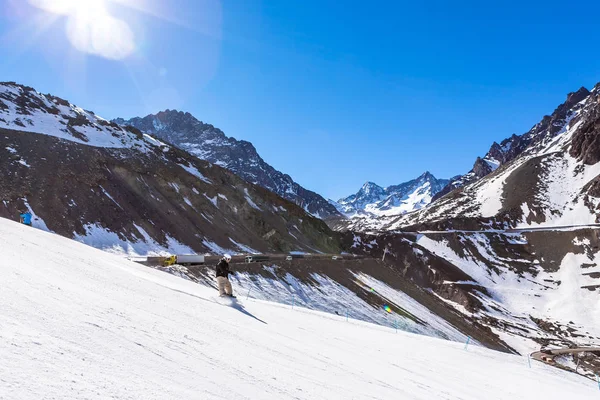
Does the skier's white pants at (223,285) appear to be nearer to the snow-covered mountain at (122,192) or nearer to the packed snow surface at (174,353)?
the packed snow surface at (174,353)

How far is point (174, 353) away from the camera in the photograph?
6062mm

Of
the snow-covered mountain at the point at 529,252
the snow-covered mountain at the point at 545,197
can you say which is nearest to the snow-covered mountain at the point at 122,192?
the snow-covered mountain at the point at 529,252

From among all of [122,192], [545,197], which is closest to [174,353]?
[122,192]

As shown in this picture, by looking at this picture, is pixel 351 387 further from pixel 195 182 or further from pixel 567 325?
pixel 567 325

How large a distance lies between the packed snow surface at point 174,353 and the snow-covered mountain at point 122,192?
139 feet

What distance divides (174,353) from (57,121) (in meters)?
87.4

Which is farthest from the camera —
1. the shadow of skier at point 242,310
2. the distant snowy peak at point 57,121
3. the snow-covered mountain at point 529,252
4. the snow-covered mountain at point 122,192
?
the snow-covered mountain at point 529,252

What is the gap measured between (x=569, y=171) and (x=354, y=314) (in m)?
188

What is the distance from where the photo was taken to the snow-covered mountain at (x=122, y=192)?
169ft

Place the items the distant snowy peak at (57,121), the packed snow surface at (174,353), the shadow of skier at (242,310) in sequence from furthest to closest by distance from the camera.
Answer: the distant snowy peak at (57,121), the shadow of skier at (242,310), the packed snow surface at (174,353)

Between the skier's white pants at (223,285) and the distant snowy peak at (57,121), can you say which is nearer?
the skier's white pants at (223,285)

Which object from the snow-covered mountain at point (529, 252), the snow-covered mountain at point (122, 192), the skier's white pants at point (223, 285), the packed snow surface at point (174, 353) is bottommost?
the packed snow surface at point (174, 353)

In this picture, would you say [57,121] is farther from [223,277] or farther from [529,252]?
[529,252]

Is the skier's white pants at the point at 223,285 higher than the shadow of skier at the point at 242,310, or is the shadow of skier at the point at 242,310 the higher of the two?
the skier's white pants at the point at 223,285
